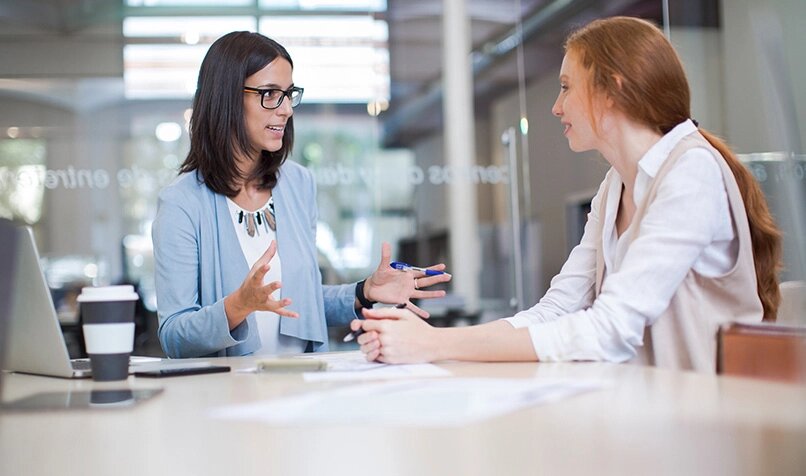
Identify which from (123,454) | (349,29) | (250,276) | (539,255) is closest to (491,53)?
(349,29)

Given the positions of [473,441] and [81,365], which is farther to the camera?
[81,365]

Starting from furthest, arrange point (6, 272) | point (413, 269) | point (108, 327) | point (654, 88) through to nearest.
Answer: point (413, 269) < point (654, 88) < point (108, 327) < point (6, 272)

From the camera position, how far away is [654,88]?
6.01ft

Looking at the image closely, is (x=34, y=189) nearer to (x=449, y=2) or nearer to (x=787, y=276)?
(x=449, y=2)

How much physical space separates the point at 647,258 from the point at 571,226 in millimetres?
4313

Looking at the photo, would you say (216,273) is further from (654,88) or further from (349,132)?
(349,132)

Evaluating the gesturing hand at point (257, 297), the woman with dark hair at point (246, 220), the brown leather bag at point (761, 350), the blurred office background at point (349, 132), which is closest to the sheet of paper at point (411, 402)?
the brown leather bag at point (761, 350)

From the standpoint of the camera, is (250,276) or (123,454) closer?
(123,454)

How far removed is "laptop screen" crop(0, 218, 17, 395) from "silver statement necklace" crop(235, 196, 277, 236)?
5.39 feet

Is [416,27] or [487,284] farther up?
[416,27]

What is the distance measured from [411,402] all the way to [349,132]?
16.6 feet

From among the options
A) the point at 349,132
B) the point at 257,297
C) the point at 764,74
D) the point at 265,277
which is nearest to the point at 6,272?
the point at 257,297

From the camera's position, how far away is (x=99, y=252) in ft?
18.8

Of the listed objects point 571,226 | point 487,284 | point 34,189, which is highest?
point 34,189
